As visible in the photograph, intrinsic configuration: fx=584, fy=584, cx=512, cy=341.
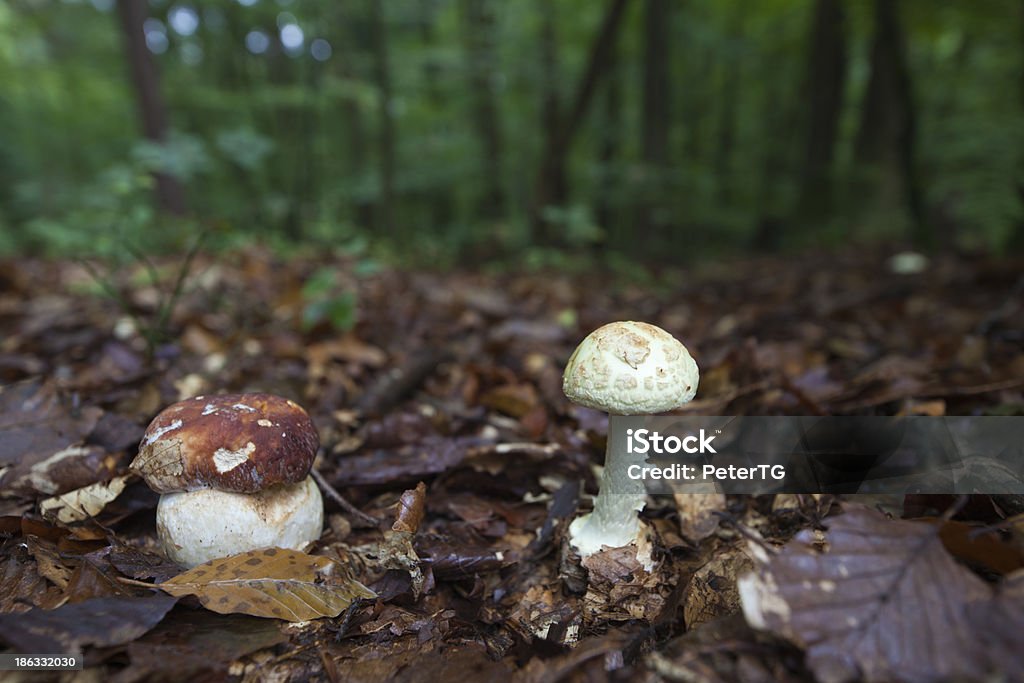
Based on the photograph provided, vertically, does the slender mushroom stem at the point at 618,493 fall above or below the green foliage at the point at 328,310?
below

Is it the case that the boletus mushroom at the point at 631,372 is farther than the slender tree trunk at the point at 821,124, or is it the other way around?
the slender tree trunk at the point at 821,124

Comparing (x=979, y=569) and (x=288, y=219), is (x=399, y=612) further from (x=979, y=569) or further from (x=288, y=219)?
(x=288, y=219)

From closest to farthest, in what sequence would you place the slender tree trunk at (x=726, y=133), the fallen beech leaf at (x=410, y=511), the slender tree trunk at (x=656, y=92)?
1. the fallen beech leaf at (x=410, y=511)
2. the slender tree trunk at (x=656, y=92)
3. the slender tree trunk at (x=726, y=133)

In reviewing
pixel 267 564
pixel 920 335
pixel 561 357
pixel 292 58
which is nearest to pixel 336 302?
pixel 561 357

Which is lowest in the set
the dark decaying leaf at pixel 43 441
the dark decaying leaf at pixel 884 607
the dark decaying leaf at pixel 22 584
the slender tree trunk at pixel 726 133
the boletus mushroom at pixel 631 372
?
the dark decaying leaf at pixel 22 584

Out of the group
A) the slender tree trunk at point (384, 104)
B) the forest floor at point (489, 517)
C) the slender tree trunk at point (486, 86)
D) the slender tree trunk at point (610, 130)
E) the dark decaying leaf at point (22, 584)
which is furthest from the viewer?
the slender tree trunk at point (610, 130)

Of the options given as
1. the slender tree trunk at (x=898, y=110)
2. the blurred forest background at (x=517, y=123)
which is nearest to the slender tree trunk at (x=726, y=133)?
the blurred forest background at (x=517, y=123)

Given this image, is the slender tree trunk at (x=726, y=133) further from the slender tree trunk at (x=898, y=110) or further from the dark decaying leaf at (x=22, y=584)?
the dark decaying leaf at (x=22, y=584)
